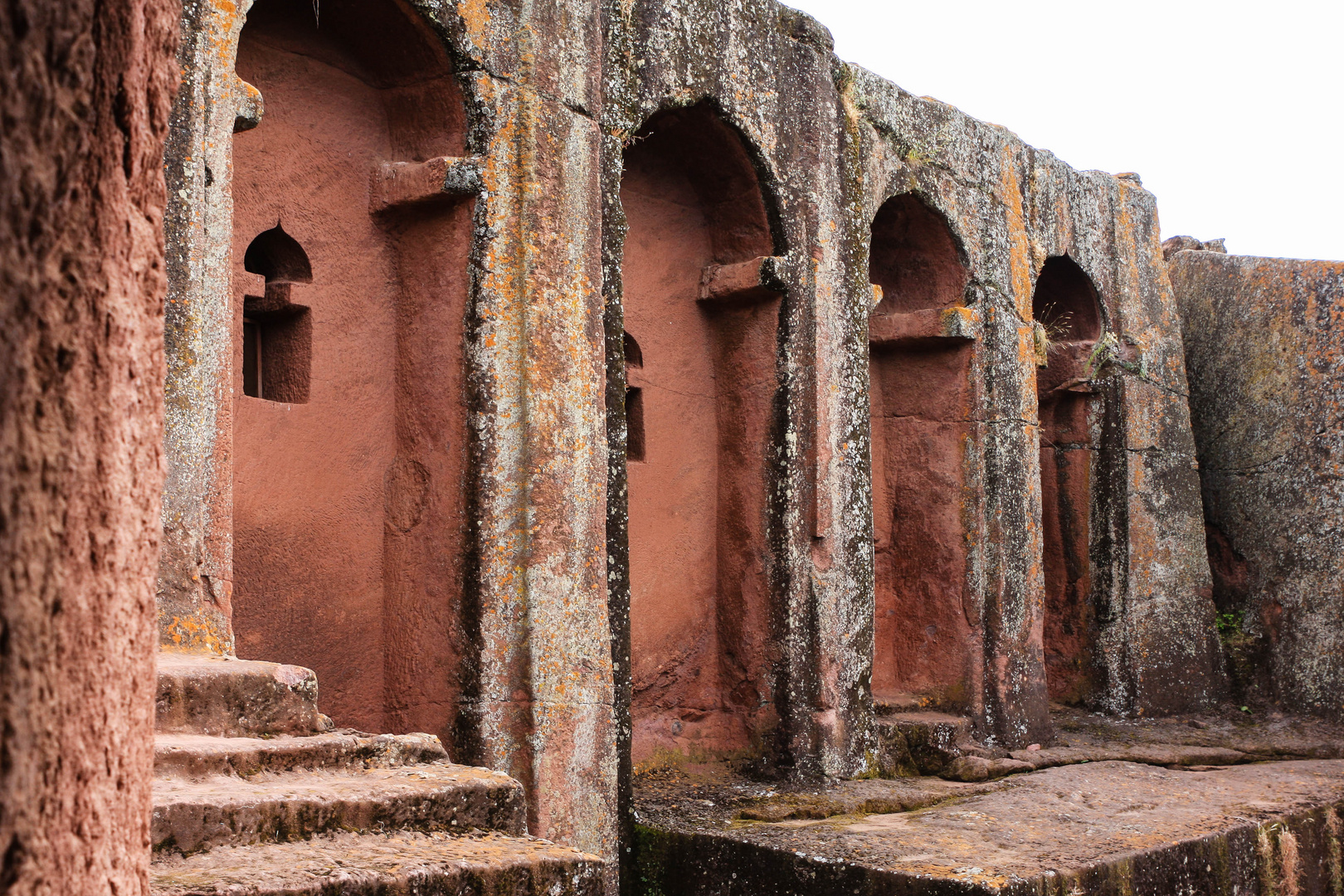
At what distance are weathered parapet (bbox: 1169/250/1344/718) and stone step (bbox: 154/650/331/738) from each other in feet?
23.8

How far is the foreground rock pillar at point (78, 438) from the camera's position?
2.74 feet

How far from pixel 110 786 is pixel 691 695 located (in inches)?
205

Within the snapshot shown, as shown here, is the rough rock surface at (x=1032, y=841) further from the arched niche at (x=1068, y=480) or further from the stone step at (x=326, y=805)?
the arched niche at (x=1068, y=480)

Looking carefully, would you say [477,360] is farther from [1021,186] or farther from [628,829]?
[1021,186]

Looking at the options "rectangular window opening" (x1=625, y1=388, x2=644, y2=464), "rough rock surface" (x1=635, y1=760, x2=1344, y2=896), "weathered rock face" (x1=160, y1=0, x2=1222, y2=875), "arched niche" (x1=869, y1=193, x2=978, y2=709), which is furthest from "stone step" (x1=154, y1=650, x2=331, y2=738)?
"arched niche" (x1=869, y1=193, x2=978, y2=709)

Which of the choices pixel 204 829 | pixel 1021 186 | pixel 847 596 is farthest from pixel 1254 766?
pixel 204 829

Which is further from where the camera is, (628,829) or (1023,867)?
(628,829)

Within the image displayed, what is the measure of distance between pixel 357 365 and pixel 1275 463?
655cm

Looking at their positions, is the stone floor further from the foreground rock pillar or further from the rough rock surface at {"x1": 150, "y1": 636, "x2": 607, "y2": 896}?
the foreground rock pillar

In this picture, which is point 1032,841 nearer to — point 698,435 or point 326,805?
point 698,435

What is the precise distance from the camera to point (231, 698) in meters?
2.95

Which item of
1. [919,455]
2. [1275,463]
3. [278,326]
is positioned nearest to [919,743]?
[919,455]

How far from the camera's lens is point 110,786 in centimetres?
103

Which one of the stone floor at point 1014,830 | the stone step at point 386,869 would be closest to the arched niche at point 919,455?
the stone floor at point 1014,830
